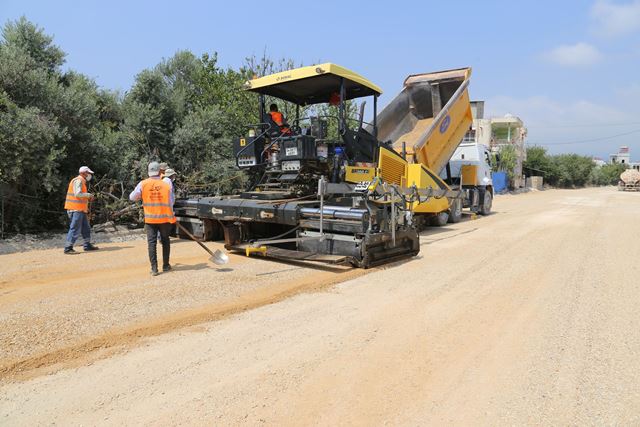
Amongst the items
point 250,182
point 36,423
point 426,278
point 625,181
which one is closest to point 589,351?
point 426,278

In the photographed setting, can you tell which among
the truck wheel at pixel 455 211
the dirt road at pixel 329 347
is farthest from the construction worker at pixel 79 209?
the truck wheel at pixel 455 211

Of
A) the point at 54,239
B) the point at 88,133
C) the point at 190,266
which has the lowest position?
the point at 190,266

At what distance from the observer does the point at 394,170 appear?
9.09 m

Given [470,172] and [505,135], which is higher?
[505,135]

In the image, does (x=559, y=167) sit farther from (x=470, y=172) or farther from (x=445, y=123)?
(x=445, y=123)

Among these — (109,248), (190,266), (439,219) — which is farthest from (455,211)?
(109,248)

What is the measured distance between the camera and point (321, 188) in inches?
245

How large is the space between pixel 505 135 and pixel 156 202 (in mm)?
50670

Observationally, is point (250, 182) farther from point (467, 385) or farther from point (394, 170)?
point (467, 385)

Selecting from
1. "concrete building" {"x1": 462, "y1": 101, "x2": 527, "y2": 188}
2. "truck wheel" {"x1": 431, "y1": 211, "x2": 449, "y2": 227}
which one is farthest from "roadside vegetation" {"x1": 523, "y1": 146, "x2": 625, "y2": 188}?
"truck wheel" {"x1": 431, "y1": 211, "x2": 449, "y2": 227}

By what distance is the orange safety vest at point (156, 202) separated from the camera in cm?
598

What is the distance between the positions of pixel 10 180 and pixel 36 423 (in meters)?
7.42

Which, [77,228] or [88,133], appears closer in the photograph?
[77,228]

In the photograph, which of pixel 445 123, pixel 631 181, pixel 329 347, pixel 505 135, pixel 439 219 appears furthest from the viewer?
pixel 505 135
